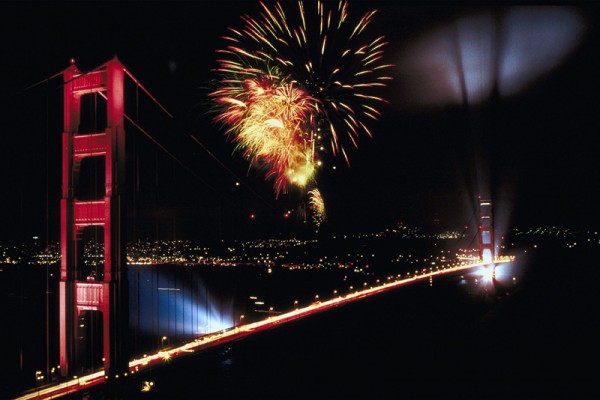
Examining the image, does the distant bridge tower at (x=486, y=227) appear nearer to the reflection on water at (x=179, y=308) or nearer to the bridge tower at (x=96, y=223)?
the bridge tower at (x=96, y=223)

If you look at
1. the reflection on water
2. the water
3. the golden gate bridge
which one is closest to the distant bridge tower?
the water

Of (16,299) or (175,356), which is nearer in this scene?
(175,356)

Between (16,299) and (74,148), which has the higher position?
(74,148)

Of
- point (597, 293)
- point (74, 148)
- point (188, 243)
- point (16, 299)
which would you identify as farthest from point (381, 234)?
point (74, 148)

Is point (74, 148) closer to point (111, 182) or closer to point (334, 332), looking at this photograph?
point (111, 182)

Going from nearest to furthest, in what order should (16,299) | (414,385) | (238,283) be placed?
(414,385) → (16,299) → (238,283)

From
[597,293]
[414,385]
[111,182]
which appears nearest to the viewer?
[414,385]

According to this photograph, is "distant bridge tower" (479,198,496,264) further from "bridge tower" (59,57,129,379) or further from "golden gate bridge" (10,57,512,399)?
"bridge tower" (59,57,129,379)
